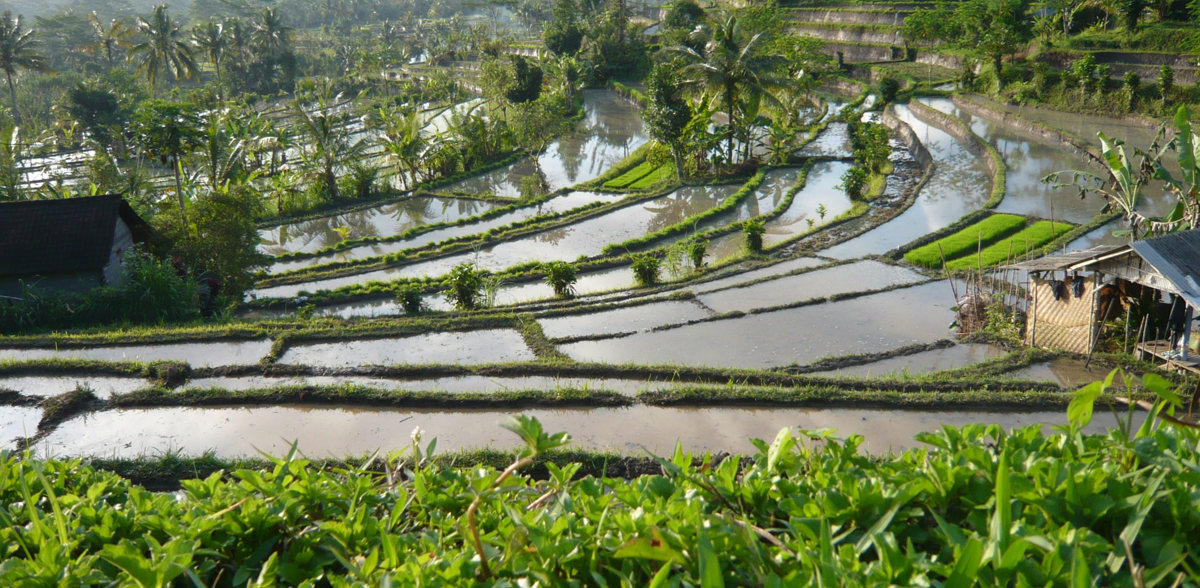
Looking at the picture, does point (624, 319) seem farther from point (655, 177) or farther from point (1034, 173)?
point (1034, 173)

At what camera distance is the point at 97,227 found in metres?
13.9

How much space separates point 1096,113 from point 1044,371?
1903 cm

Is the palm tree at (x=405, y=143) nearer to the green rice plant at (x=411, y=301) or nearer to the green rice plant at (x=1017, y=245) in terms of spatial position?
the green rice plant at (x=411, y=301)

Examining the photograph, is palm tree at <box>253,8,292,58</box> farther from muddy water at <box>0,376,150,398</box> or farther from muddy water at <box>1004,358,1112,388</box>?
muddy water at <box>1004,358,1112,388</box>

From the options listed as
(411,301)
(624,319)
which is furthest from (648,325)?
(411,301)

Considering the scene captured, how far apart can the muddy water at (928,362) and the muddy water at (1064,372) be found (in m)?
0.57

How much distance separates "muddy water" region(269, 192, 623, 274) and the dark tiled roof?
4452mm

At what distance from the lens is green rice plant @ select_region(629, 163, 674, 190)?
2417 centimetres

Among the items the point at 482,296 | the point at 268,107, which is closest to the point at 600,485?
the point at 482,296

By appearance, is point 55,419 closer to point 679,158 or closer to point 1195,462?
point 1195,462

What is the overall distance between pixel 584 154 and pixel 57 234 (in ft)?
62.5

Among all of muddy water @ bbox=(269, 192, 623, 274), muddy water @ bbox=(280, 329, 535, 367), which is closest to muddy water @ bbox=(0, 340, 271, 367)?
muddy water @ bbox=(280, 329, 535, 367)

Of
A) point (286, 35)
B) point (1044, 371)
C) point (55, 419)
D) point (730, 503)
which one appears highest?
point (286, 35)

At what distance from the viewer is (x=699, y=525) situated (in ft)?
5.36
